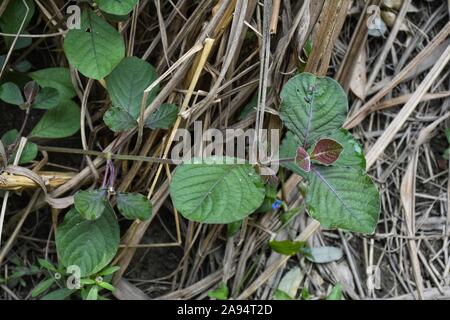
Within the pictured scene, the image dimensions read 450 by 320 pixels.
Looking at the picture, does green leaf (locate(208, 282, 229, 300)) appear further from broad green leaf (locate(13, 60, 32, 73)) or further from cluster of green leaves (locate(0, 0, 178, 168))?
broad green leaf (locate(13, 60, 32, 73))

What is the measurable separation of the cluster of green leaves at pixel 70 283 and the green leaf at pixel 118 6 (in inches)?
21.3

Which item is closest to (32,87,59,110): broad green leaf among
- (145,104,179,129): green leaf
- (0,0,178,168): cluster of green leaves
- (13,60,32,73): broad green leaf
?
(0,0,178,168): cluster of green leaves

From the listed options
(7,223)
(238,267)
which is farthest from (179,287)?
(7,223)

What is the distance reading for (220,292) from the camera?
133cm

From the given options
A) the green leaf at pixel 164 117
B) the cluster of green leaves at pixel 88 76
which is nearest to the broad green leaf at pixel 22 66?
the cluster of green leaves at pixel 88 76

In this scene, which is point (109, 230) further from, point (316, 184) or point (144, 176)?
point (316, 184)

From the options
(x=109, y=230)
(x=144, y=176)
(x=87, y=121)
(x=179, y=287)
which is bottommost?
(x=179, y=287)

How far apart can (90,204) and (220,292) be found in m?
0.41

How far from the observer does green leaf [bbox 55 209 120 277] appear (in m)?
1.17

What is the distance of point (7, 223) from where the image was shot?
1.32m

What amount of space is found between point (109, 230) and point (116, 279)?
0.21 meters

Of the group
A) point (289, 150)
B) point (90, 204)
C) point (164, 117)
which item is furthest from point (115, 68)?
point (289, 150)

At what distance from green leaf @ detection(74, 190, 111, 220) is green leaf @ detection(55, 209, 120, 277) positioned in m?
0.06

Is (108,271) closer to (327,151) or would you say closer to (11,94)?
(11,94)
